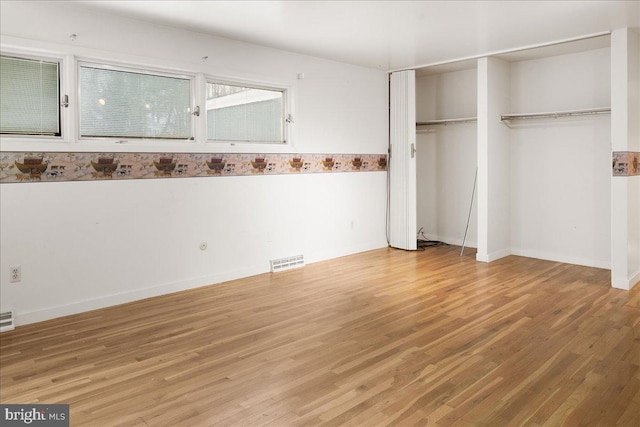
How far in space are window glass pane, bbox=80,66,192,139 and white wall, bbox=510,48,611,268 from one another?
13.9 ft

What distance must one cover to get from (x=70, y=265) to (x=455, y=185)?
5.16 metres

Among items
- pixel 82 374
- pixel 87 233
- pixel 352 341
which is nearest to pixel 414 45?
pixel 352 341

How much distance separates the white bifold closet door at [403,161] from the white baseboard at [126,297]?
2.26 m

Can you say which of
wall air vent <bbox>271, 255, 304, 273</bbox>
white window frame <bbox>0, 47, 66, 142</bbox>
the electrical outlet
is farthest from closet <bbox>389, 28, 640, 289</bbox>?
the electrical outlet

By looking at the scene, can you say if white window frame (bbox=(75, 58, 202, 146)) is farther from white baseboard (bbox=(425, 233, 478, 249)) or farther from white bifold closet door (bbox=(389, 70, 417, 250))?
white baseboard (bbox=(425, 233, 478, 249))

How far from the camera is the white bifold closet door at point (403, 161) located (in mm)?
6730

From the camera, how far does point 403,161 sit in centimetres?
682

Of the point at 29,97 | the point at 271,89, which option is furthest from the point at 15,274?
the point at 271,89

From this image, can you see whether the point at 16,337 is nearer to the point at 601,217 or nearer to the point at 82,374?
the point at 82,374

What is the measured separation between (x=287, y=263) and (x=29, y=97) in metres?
3.07

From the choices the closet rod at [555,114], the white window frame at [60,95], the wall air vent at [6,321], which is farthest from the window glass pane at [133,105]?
the closet rod at [555,114]

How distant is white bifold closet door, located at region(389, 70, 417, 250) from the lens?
6730mm

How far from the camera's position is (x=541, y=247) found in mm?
6238

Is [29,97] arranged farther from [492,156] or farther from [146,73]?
[492,156]
